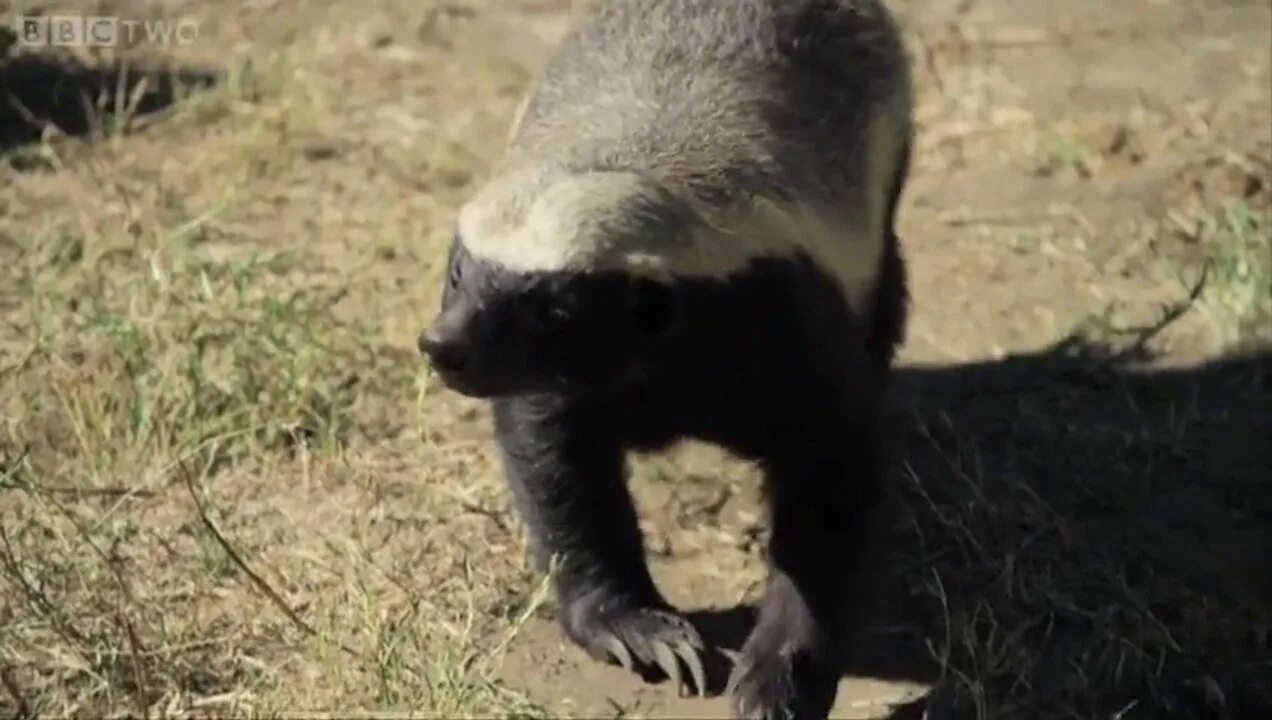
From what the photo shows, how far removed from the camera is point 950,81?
5.98 meters

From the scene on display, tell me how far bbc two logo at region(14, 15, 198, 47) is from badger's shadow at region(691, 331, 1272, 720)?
3.08 m

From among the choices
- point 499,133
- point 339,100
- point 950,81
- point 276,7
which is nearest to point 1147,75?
point 950,81

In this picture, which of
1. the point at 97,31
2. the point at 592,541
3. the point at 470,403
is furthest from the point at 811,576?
the point at 97,31

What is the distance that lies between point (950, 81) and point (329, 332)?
2439mm

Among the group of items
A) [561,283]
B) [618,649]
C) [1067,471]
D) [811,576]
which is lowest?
[618,649]

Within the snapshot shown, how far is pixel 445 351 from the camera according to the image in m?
2.75

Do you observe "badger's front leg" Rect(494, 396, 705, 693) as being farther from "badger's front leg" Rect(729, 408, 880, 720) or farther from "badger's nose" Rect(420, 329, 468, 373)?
"badger's nose" Rect(420, 329, 468, 373)

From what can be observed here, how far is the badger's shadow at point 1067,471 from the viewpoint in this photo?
141 inches

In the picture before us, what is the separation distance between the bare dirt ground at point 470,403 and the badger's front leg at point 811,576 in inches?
9.8

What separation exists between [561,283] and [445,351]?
20 cm

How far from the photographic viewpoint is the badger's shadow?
11.8ft

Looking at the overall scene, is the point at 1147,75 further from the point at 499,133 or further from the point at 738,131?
the point at 738,131

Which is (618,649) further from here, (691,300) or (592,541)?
(691,300)

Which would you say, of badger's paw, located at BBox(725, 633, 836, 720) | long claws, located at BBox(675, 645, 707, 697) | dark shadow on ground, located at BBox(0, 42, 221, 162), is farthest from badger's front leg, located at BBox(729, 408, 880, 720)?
dark shadow on ground, located at BBox(0, 42, 221, 162)
